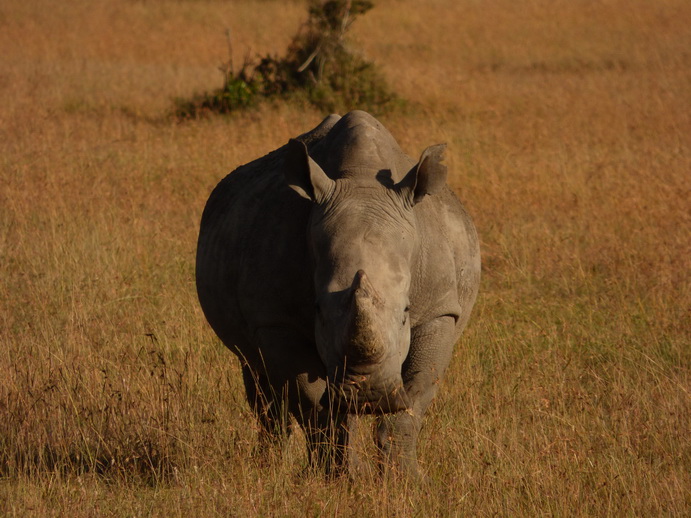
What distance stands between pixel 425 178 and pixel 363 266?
61 cm

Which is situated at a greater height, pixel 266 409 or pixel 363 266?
pixel 363 266

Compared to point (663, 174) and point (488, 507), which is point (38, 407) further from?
point (663, 174)

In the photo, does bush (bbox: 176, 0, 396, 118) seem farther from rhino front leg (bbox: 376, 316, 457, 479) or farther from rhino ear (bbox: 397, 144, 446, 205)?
rhino ear (bbox: 397, 144, 446, 205)

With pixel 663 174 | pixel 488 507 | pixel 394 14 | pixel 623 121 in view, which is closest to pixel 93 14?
pixel 394 14

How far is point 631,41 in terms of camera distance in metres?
22.9

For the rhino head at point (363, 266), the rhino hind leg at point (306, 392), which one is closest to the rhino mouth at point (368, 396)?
the rhino head at point (363, 266)

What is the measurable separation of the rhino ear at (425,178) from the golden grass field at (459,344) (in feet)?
3.76

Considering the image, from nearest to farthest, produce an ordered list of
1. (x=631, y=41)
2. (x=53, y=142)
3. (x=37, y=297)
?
1. (x=37, y=297)
2. (x=53, y=142)
3. (x=631, y=41)

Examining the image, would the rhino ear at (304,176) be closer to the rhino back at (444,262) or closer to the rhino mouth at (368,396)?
the rhino back at (444,262)

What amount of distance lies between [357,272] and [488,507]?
4.34ft

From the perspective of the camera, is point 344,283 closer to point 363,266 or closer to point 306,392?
point 363,266

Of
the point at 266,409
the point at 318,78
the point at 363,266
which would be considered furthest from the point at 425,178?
the point at 318,78

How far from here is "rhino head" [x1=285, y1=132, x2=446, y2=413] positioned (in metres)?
3.43

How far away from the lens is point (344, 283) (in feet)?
11.8
